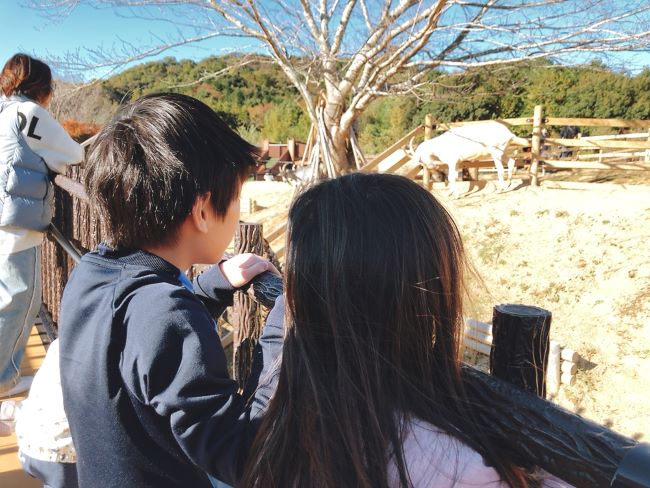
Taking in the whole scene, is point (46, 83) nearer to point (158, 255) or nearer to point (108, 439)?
point (158, 255)

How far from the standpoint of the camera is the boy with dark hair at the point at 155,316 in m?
0.77

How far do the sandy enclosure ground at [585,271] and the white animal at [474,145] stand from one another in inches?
20.4

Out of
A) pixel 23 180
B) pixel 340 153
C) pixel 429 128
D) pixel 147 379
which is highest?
pixel 429 128

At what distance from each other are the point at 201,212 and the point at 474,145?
28.0 ft

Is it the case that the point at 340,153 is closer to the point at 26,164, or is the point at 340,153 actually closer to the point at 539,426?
the point at 26,164

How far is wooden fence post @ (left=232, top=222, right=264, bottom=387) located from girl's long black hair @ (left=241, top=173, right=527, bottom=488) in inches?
27.5

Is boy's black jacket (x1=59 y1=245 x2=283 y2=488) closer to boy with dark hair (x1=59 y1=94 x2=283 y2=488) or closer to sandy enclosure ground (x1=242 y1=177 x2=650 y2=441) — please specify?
boy with dark hair (x1=59 y1=94 x2=283 y2=488)

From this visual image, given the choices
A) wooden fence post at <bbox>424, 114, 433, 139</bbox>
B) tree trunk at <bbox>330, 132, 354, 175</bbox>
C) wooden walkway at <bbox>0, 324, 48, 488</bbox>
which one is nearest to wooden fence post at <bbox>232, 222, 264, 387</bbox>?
wooden walkway at <bbox>0, 324, 48, 488</bbox>

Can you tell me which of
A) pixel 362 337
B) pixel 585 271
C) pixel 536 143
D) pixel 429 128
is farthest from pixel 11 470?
pixel 429 128

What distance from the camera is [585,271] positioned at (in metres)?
5.93

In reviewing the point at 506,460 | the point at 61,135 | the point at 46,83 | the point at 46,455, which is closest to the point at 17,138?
the point at 61,135

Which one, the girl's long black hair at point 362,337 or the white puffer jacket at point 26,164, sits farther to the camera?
the white puffer jacket at point 26,164

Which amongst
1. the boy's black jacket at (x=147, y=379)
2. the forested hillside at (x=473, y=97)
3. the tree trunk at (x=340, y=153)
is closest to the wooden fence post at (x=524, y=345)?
the boy's black jacket at (x=147, y=379)

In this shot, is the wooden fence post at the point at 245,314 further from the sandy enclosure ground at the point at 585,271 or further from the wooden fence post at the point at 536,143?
the wooden fence post at the point at 536,143
